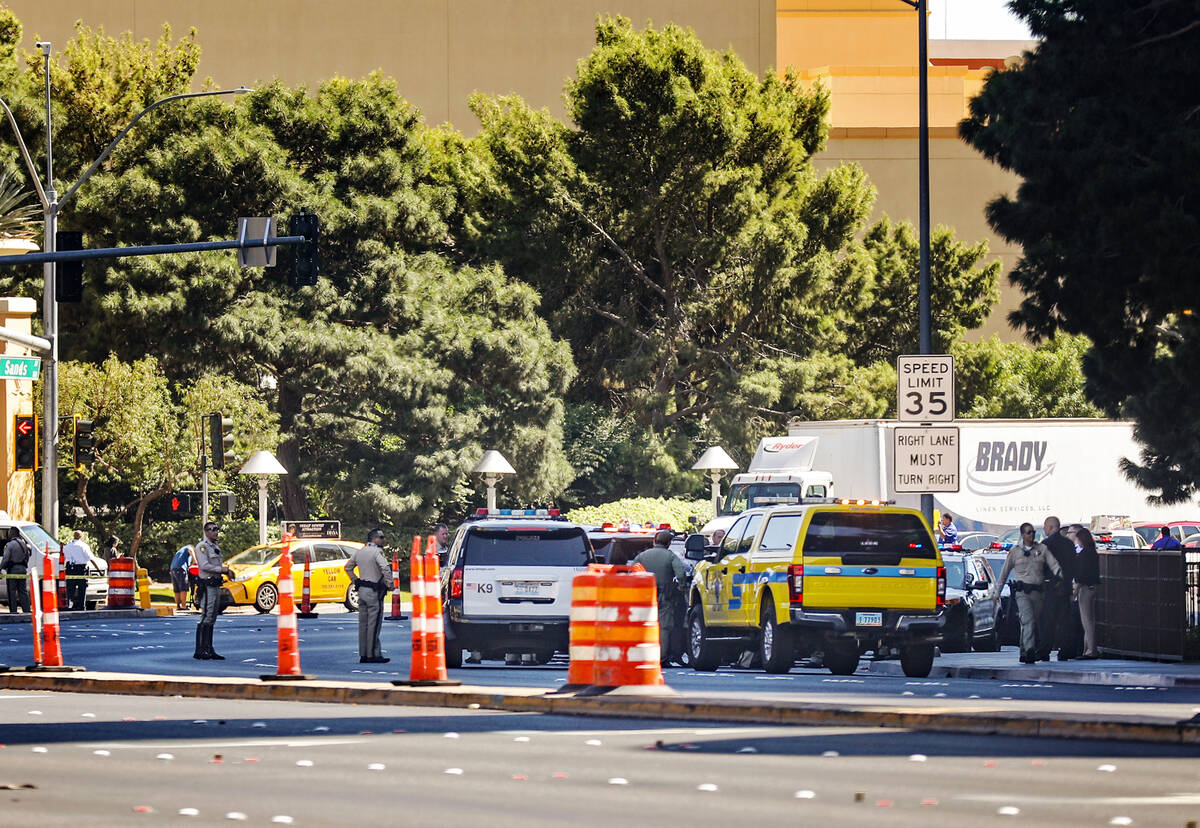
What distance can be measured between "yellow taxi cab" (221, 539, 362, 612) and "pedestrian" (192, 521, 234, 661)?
14958 mm

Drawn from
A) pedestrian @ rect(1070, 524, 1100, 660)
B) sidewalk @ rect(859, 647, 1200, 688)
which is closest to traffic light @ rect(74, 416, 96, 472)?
sidewalk @ rect(859, 647, 1200, 688)

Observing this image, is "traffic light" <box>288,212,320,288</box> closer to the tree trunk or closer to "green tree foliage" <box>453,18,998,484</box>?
the tree trunk

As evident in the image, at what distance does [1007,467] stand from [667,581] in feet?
87.7

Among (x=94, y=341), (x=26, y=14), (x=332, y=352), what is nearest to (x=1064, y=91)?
(x=332, y=352)

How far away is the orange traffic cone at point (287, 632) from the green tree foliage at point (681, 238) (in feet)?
145

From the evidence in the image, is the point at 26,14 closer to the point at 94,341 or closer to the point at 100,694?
the point at 94,341

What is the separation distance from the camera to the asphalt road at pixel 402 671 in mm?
19344

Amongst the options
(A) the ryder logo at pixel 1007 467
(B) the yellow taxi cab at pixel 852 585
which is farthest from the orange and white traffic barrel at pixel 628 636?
(A) the ryder logo at pixel 1007 467

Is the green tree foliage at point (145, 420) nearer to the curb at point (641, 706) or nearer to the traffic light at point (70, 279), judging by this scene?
the traffic light at point (70, 279)

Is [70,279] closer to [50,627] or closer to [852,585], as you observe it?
[50,627]

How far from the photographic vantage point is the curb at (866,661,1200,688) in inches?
860

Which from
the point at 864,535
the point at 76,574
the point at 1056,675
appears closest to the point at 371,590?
the point at 864,535

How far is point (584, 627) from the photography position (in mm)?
18094

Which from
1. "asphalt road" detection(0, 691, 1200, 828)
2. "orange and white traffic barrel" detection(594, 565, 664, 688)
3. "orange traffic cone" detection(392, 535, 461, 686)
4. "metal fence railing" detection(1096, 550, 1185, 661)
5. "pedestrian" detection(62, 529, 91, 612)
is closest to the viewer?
"asphalt road" detection(0, 691, 1200, 828)
